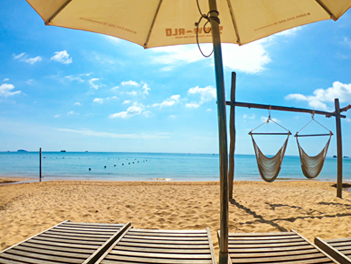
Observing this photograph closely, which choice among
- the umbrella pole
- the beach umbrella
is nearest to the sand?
the umbrella pole

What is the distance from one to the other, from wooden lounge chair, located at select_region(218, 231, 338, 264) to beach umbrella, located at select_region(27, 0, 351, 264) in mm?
2162

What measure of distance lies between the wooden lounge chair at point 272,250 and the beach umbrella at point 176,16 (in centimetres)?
216

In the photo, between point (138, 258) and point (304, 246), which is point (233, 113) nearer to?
point (304, 246)

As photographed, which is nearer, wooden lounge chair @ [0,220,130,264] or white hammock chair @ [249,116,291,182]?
wooden lounge chair @ [0,220,130,264]

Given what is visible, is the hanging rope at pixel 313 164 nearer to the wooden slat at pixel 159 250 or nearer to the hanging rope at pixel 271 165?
the hanging rope at pixel 271 165

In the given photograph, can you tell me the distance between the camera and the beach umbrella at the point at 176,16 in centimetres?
219

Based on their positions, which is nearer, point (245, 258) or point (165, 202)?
point (245, 258)

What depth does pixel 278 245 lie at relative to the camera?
7.64 ft

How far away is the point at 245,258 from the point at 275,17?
2.54 meters

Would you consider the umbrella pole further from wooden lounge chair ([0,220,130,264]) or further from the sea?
the sea

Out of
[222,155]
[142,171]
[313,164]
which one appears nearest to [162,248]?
[222,155]

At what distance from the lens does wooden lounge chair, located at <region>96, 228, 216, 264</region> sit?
6.54 feet

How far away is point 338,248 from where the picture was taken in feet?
7.34

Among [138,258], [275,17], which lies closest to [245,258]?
[138,258]
